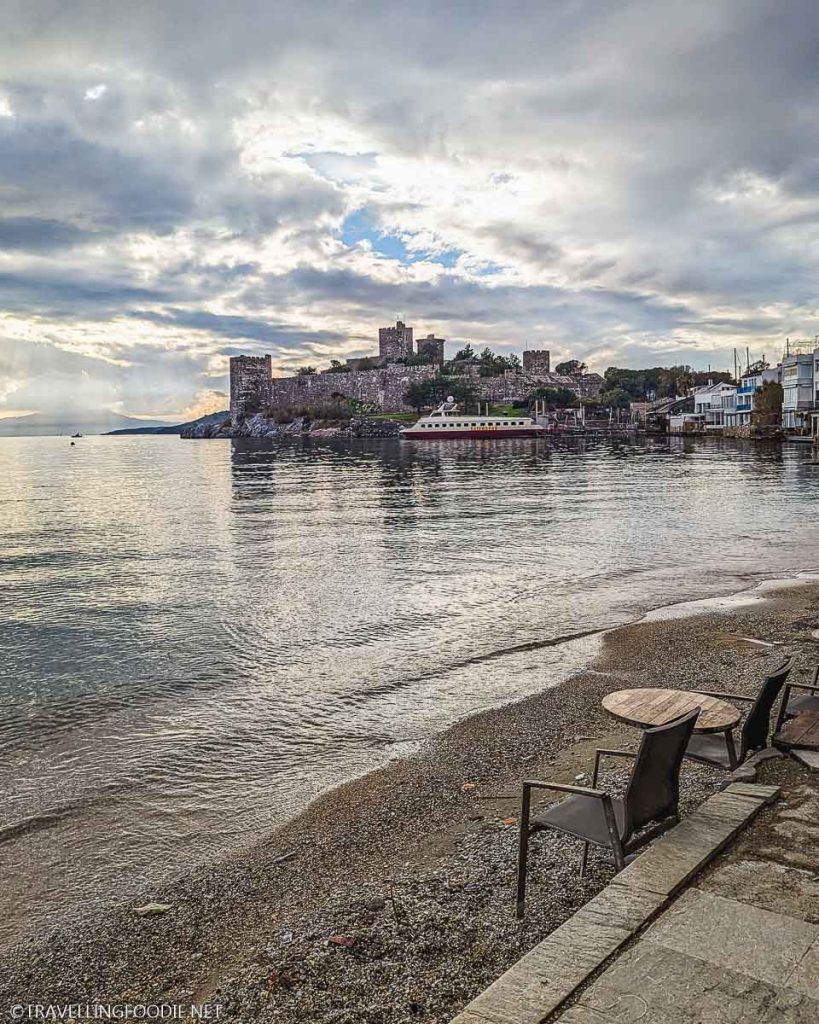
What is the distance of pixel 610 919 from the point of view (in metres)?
4.69

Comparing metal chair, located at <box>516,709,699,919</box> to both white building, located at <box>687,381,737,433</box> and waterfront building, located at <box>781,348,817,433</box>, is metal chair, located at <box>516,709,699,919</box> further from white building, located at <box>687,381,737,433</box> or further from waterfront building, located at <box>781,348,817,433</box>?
white building, located at <box>687,381,737,433</box>

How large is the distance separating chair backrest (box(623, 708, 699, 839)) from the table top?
6.22 ft

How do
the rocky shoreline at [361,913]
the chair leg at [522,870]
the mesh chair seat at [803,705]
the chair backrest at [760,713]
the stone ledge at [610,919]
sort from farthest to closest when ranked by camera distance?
the mesh chair seat at [803,705], the chair backrest at [760,713], the chair leg at [522,870], the rocky shoreline at [361,913], the stone ledge at [610,919]

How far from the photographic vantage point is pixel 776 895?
4832 mm

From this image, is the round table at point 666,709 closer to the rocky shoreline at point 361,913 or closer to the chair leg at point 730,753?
the chair leg at point 730,753

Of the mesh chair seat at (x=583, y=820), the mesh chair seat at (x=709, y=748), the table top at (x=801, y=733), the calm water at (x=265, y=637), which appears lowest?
the calm water at (x=265, y=637)

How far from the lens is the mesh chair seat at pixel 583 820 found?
5.37 metres

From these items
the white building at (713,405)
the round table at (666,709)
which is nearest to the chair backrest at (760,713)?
the round table at (666,709)

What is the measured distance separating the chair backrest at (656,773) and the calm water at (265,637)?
390 centimetres

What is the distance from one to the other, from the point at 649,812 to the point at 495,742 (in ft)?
14.0

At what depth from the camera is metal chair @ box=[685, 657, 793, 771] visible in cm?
660

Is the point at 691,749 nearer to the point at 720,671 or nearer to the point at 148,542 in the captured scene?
the point at 720,671

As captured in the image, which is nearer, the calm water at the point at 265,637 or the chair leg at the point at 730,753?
the chair leg at the point at 730,753

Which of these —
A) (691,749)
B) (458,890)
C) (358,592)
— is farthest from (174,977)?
(358,592)
